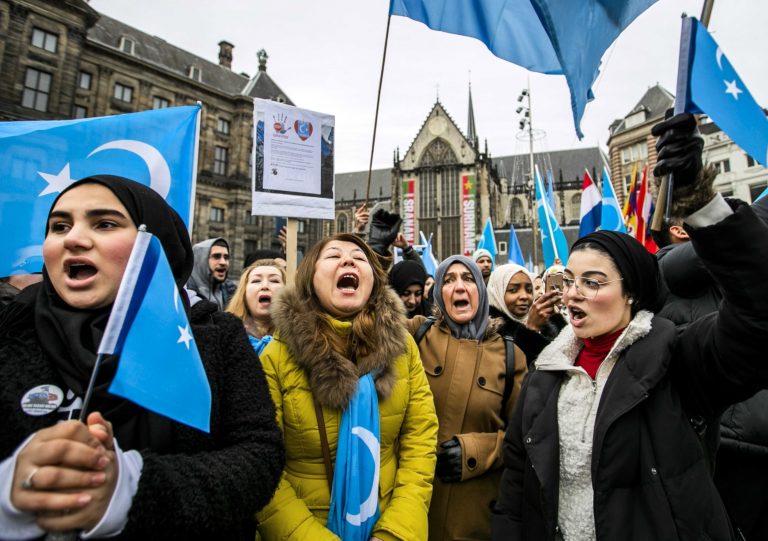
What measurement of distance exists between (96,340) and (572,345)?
1843 millimetres

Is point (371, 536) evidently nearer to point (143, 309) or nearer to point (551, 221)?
point (143, 309)

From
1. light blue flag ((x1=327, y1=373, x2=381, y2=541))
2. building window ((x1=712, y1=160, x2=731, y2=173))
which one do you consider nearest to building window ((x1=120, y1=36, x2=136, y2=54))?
light blue flag ((x1=327, y1=373, x2=381, y2=541))

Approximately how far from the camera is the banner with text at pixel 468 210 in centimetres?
4650

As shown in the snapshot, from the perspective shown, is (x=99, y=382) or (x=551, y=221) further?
(x=551, y=221)

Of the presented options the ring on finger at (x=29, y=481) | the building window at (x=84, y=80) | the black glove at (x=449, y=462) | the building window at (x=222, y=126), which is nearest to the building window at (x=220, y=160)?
the building window at (x=222, y=126)

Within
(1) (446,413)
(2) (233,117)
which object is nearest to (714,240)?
(1) (446,413)

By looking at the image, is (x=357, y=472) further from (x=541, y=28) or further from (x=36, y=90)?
A: (x=36, y=90)

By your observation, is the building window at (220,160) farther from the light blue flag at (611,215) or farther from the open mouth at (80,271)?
the open mouth at (80,271)

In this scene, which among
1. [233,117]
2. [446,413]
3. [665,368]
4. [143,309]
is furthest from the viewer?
[233,117]

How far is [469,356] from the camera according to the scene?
2479 millimetres

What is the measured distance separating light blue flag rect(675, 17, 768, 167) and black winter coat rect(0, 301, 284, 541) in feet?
5.95

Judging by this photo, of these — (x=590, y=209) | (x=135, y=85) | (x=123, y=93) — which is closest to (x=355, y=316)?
(x=590, y=209)

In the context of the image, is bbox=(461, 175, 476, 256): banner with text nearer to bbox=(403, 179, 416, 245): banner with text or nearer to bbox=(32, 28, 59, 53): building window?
bbox=(403, 179, 416, 245): banner with text

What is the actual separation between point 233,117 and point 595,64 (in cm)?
Answer: 3462
